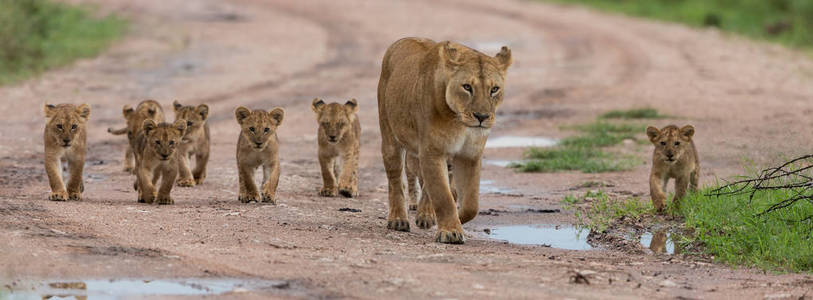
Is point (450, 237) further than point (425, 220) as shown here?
No

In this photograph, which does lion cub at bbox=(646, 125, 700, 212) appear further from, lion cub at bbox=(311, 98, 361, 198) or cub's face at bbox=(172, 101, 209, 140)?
cub's face at bbox=(172, 101, 209, 140)

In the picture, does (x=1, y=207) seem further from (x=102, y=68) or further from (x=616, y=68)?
(x=616, y=68)

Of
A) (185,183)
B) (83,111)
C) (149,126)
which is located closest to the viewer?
(149,126)

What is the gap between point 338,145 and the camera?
11664mm

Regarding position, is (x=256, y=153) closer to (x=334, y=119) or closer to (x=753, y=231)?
(x=334, y=119)

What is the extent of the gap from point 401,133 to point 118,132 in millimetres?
5036

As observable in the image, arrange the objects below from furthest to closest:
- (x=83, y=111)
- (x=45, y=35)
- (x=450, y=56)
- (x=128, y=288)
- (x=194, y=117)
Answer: (x=45, y=35)
(x=194, y=117)
(x=83, y=111)
(x=450, y=56)
(x=128, y=288)

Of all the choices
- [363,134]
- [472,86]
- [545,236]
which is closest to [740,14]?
[363,134]

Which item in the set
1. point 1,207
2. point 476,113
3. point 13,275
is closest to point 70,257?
point 13,275

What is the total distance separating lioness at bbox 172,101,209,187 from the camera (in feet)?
39.2

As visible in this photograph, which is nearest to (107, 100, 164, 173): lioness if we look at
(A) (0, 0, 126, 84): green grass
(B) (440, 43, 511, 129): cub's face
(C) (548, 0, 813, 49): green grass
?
(B) (440, 43, 511, 129): cub's face

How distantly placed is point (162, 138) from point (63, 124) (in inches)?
31.7

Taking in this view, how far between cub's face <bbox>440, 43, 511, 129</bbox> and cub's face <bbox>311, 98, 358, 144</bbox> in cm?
309

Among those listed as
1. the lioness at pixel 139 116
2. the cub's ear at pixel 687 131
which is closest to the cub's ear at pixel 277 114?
the lioness at pixel 139 116
